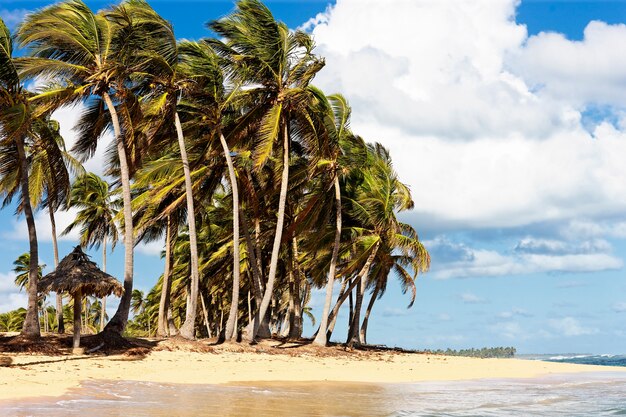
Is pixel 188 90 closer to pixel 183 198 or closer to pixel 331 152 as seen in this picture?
pixel 183 198

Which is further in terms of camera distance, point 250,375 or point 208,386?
point 250,375

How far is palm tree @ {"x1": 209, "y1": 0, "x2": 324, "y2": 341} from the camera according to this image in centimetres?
2528

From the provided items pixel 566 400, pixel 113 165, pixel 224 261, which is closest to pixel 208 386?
pixel 566 400

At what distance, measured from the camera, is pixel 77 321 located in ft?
62.7

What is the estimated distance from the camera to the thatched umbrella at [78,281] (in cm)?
1803

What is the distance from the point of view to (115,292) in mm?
18969

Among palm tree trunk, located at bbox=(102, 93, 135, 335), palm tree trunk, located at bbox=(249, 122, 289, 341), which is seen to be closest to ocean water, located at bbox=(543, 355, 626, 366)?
palm tree trunk, located at bbox=(249, 122, 289, 341)

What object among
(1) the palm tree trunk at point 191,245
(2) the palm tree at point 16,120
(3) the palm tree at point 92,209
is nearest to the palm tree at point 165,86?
(1) the palm tree trunk at point 191,245

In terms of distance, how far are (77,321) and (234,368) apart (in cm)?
474

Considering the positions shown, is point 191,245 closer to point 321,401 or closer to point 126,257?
point 126,257

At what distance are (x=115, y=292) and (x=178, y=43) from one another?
11.0 meters

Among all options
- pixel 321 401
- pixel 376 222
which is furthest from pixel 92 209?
pixel 321 401

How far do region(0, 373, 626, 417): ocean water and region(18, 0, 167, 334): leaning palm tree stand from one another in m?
7.68

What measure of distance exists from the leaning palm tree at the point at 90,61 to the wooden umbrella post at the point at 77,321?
5.16ft
